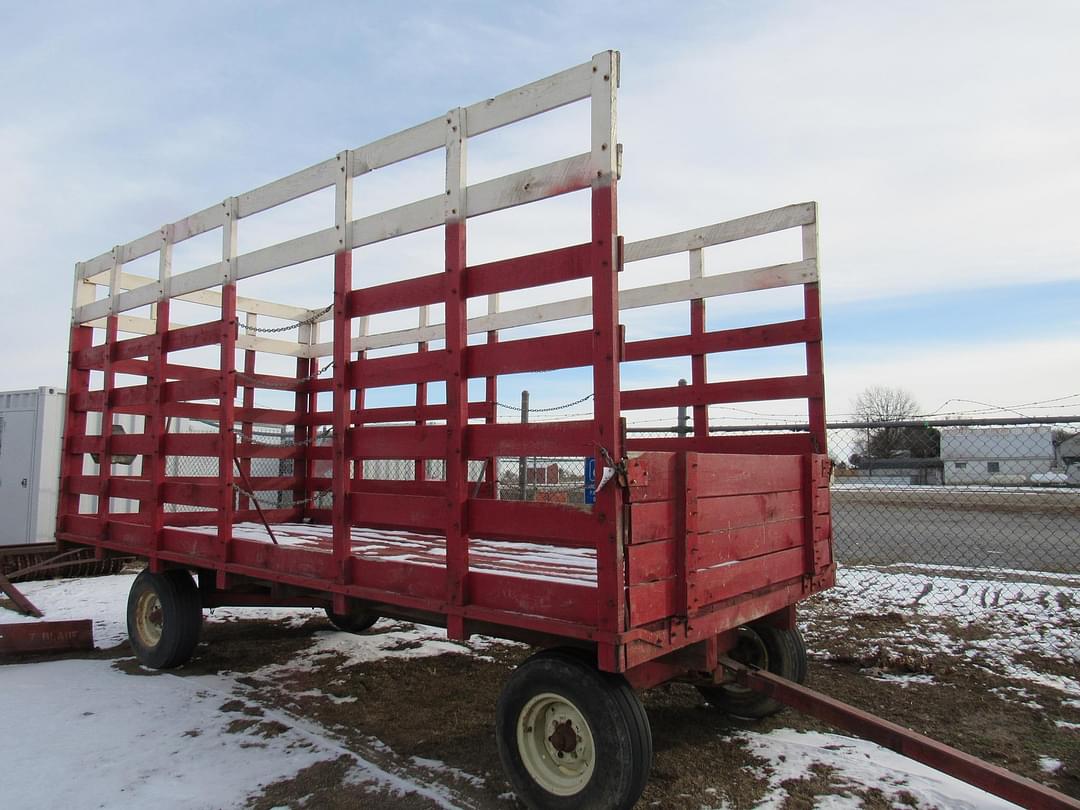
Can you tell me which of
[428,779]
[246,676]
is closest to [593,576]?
[428,779]

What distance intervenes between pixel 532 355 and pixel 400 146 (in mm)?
1467

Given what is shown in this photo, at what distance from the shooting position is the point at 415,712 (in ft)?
13.9

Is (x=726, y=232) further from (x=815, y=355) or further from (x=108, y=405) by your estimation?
(x=108, y=405)

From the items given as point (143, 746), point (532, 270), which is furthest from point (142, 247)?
point (532, 270)

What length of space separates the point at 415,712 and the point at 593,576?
1.57 metres

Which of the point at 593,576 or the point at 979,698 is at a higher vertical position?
the point at 593,576

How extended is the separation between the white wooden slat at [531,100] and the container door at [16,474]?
10.2 m

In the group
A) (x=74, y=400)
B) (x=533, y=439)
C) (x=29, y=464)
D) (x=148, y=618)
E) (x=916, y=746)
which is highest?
(x=74, y=400)

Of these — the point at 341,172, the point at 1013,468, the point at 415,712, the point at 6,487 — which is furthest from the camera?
the point at 6,487

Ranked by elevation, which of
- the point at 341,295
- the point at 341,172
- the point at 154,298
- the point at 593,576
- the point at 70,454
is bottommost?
the point at 593,576

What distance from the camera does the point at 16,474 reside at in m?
10.5

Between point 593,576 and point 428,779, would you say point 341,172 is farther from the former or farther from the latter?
point 428,779

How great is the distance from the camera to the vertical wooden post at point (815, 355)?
4.48 m

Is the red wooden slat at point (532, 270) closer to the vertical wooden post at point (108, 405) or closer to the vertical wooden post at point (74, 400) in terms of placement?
the vertical wooden post at point (108, 405)
